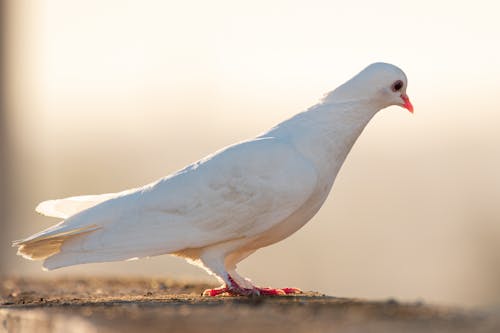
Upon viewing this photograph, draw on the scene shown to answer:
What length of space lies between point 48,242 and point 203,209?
1.52 meters

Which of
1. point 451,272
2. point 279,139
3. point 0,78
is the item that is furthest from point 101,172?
point 279,139

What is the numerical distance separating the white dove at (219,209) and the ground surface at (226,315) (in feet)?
1.48

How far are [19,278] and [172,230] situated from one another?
4.31 m

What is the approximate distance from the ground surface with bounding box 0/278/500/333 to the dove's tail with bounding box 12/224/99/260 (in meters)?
0.45

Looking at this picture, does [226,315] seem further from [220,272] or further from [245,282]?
[245,282]

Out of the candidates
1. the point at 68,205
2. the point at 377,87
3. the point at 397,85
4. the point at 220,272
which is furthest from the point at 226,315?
the point at 397,85

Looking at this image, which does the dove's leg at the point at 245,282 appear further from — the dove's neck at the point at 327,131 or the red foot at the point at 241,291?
the dove's neck at the point at 327,131

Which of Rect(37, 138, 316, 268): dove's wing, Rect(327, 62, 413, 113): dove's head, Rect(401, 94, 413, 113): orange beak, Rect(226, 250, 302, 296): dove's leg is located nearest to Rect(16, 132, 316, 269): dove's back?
Rect(37, 138, 316, 268): dove's wing

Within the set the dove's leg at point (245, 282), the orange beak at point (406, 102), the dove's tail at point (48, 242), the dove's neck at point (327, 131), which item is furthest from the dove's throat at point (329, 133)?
Result: the dove's tail at point (48, 242)

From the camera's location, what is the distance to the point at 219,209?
13586 mm

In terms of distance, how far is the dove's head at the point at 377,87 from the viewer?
14.5 meters

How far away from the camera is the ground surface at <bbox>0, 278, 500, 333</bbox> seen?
10328 millimetres

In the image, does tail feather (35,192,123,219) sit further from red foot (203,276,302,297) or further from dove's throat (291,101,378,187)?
dove's throat (291,101,378,187)

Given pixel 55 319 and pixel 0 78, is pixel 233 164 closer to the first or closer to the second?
pixel 55 319
